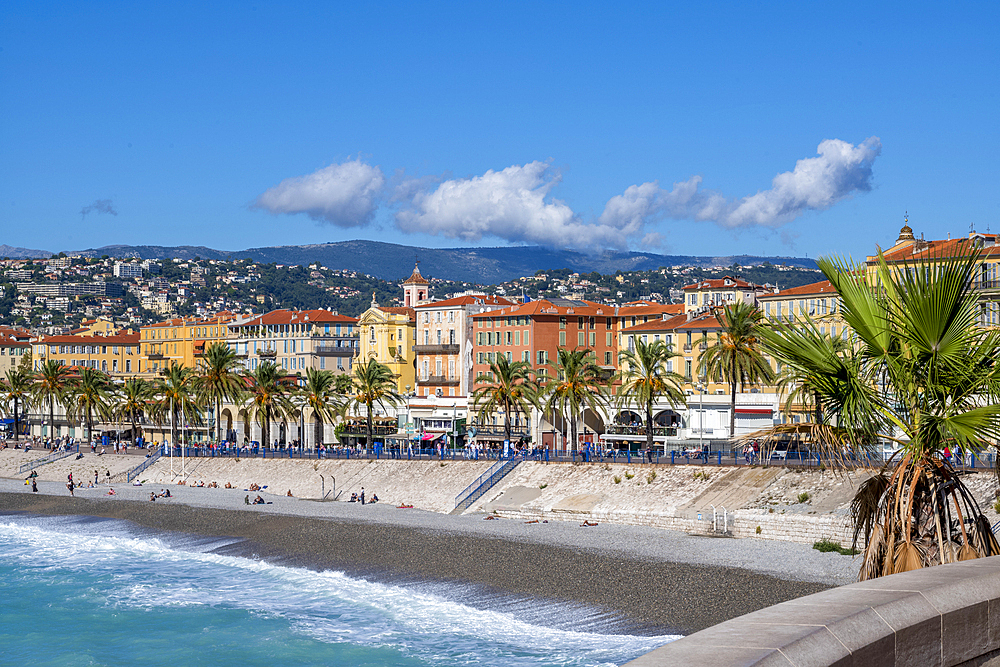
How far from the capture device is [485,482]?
195 ft

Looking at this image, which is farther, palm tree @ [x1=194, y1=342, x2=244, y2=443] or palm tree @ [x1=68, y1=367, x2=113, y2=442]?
palm tree @ [x1=68, y1=367, x2=113, y2=442]

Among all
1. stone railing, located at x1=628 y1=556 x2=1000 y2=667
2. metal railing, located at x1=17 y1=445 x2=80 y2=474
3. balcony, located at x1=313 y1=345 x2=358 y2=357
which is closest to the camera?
stone railing, located at x1=628 y1=556 x2=1000 y2=667

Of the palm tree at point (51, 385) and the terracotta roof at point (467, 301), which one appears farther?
the terracotta roof at point (467, 301)

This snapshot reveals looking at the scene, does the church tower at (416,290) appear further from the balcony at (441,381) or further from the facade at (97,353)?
the facade at (97,353)

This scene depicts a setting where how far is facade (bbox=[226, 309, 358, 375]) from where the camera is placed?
115000mm

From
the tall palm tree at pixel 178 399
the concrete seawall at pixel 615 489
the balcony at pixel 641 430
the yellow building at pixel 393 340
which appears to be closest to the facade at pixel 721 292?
the yellow building at pixel 393 340

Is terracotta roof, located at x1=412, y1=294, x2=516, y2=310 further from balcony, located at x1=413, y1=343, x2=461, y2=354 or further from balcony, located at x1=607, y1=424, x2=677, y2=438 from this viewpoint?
balcony, located at x1=607, y1=424, x2=677, y2=438

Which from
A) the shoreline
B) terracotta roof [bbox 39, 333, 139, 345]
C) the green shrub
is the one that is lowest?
Result: the shoreline

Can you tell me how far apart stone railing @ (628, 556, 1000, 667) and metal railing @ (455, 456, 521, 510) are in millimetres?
51156

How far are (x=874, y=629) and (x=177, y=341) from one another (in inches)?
5296

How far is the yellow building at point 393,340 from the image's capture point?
334 ft

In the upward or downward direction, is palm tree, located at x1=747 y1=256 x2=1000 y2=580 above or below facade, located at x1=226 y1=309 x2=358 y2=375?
below

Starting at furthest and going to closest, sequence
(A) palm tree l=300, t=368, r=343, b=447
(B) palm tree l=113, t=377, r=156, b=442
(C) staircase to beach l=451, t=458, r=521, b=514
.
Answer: (B) palm tree l=113, t=377, r=156, b=442
(A) palm tree l=300, t=368, r=343, b=447
(C) staircase to beach l=451, t=458, r=521, b=514

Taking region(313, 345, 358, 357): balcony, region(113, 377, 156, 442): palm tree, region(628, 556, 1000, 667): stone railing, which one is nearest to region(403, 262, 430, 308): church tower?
region(313, 345, 358, 357): balcony
